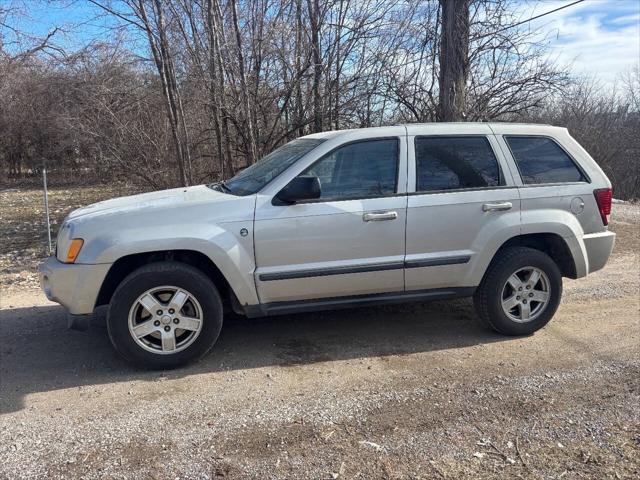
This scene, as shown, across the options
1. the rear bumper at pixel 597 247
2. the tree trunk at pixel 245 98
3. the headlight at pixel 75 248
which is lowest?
the rear bumper at pixel 597 247

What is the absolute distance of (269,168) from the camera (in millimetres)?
4648

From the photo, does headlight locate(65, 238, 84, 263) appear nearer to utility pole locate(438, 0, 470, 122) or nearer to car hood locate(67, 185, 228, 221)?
car hood locate(67, 185, 228, 221)

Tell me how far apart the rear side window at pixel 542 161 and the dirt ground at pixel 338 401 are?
4.64 feet

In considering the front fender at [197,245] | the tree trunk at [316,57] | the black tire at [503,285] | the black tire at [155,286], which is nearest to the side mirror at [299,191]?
the front fender at [197,245]

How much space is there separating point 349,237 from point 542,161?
6.53 feet

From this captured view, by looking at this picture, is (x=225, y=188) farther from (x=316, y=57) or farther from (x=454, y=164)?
(x=316, y=57)

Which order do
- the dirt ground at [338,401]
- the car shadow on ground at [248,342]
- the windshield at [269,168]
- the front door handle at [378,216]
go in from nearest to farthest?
the dirt ground at [338,401] → the car shadow on ground at [248,342] → the front door handle at [378,216] → the windshield at [269,168]

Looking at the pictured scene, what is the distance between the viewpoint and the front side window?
430 cm

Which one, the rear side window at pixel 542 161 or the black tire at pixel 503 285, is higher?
the rear side window at pixel 542 161

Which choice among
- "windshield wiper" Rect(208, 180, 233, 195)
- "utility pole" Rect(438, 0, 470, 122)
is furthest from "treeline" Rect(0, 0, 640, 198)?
"windshield wiper" Rect(208, 180, 233, 195)

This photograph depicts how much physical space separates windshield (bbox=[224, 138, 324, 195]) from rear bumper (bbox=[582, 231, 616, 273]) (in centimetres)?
258

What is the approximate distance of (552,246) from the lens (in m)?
4.84

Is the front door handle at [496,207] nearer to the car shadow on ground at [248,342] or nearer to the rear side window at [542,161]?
the rear side window at [542,161]

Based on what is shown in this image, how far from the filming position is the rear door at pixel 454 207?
4395 mm
